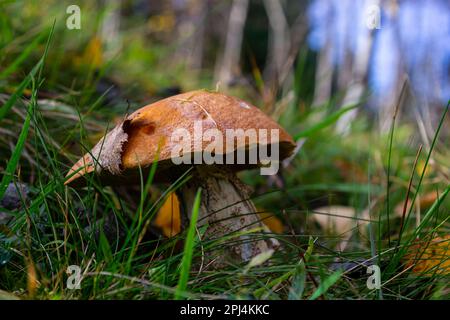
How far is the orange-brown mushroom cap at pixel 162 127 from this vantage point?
0.89 m

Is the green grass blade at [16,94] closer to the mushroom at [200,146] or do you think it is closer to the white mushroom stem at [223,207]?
the mushroom at [200,146]

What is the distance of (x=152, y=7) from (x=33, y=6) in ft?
16.5

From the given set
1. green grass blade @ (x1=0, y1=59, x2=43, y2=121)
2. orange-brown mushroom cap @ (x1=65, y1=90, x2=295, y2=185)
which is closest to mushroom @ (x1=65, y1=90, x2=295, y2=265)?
orange-brown mushroom cap @ (x1=65, y1=90, x2=295, y2=185)

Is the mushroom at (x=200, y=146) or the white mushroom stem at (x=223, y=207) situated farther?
the white mushroom stem at (x=223, y=207)

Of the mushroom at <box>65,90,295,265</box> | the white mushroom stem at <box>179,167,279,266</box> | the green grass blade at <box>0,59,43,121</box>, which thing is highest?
the green grass blade at <box>0,59,43,121</box>

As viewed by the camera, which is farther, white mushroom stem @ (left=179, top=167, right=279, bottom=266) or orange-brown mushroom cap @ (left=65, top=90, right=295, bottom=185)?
white mushroom stem @ (left=179, top=167, right=279, bottom=266)

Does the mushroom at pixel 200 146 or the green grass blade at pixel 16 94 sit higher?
the green grass blade at pixel 16 94

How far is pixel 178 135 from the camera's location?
888 mm

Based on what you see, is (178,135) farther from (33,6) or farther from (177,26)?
(177,26)

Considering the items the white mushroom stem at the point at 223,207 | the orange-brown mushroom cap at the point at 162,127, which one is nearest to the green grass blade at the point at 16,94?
the orange-brown mushroom cap at the point at 162,127

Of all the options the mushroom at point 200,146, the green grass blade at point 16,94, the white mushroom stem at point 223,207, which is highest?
the green grass blade at point 16,94

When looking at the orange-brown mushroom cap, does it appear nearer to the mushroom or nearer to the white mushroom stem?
the mushroom

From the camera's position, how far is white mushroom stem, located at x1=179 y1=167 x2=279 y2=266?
1074 mm
